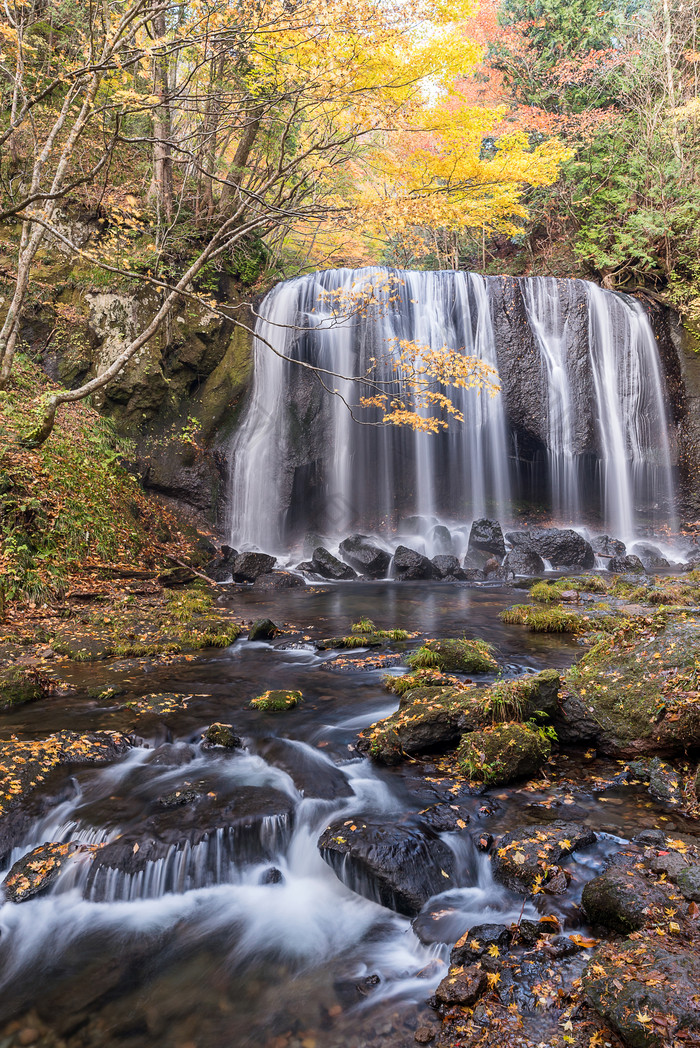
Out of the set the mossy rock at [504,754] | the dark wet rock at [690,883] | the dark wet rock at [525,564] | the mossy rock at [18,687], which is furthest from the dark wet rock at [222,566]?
the dark wet rock at [690,883]

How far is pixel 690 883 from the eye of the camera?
2.59 meters

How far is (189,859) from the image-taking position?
3318 mm

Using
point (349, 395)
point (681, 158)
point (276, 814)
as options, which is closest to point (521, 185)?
point (681, 158)

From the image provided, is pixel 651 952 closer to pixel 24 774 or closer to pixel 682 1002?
pixel 682 1002

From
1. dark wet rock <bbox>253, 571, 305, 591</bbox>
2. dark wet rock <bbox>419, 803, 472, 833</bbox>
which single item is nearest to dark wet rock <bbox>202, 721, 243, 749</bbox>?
dark wet rock <bbox>419, 803, 472, 833</bbox>

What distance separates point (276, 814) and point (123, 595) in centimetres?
584

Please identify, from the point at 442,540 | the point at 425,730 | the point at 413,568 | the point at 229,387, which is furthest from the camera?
the point at 229,387

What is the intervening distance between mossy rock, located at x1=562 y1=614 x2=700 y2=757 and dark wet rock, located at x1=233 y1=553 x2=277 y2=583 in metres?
7.87

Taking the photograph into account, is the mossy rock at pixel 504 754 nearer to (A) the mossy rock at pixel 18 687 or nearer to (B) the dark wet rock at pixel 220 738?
(B) the dark wet rock at pixel 220 738

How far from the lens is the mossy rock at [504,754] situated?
12.3 feet

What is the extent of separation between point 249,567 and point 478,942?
378 inches

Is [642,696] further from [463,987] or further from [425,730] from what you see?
[463,987]

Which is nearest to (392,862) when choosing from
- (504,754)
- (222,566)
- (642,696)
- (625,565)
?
(504,754)

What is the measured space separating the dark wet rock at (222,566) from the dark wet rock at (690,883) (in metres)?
9.53
